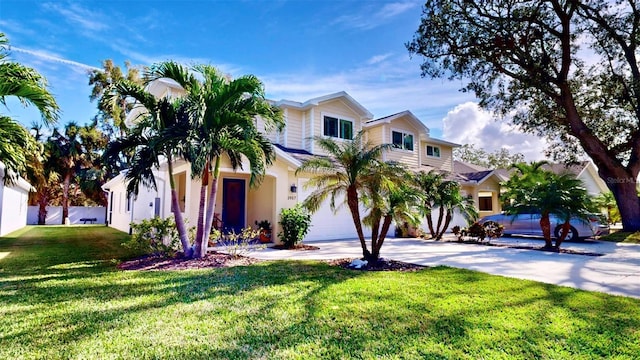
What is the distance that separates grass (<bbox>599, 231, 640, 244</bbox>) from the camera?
15421 millimetres

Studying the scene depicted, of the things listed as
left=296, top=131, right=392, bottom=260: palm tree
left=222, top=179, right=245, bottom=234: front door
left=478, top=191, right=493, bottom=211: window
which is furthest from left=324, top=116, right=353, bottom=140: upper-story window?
left=478, top=191, right=493, bottom=211: window

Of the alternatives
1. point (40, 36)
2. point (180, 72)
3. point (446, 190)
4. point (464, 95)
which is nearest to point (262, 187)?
point (180, 72)

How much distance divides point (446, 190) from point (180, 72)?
11822mm

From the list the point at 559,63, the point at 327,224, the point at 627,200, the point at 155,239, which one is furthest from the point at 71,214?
the point at 627,200

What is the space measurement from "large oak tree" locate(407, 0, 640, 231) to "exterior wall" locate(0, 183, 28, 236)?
2182cm

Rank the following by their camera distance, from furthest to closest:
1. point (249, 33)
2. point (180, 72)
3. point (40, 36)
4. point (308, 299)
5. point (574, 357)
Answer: point (40, 36) < point (249, 33) < point (180, 72) < point (308, 299) < point (574, 357)

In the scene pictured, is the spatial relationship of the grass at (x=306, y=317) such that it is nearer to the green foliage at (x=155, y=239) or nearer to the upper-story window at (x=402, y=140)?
the green foliage at (x=155, y=239)

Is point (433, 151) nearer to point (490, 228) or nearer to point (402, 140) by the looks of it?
point (402, 140)

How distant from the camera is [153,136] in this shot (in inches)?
357

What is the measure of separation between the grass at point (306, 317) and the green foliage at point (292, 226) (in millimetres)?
4834

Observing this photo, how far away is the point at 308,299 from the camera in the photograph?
5609 millimetres

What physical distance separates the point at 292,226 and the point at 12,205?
17.9 meters

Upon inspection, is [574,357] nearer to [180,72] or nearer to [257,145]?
[257,145]

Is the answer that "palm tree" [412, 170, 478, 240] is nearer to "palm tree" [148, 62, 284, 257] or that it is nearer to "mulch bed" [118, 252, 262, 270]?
"palm tree" [148, 62, 284, 257]
